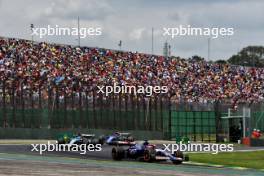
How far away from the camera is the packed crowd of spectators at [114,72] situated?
46.2 metres

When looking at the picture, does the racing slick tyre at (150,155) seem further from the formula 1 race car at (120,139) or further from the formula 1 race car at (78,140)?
the formula 1 race car at (78,140)

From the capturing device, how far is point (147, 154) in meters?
24.4

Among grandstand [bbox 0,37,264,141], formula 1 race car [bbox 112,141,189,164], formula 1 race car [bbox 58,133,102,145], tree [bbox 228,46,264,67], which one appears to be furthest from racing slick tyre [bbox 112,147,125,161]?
tree [bbox 228,46,264,67]

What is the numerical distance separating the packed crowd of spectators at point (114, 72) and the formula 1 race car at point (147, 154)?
1644 centimetres

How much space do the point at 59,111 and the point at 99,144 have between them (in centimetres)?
589

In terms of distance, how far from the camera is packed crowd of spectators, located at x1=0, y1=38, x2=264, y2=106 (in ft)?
152

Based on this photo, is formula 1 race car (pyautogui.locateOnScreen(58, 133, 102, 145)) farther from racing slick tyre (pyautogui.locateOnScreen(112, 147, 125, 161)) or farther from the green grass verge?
racing slick tyre (pyautogui.locateOnScreen(112, 147, 125, 161))

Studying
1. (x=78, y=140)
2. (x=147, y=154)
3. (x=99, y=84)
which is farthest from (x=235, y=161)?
(x=99, y=84)

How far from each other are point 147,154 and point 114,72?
106 feet

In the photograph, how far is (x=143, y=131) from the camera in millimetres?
47562

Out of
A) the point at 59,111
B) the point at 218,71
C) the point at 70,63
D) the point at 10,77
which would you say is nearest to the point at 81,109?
the point at 59,111

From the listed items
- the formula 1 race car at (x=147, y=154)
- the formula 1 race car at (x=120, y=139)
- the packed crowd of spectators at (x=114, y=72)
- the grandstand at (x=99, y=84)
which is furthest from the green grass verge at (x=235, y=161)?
the packed crowd of spectators at (x=114, y=72)

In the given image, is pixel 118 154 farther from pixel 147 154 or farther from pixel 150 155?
pixel 150 155

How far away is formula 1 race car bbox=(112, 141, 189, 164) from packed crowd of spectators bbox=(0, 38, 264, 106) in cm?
1644
